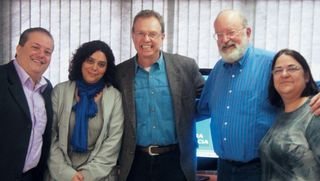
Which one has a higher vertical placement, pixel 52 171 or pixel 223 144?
pixel 223 144

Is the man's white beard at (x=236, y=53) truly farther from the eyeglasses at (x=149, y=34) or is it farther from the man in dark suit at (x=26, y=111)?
the man in dark suit at (x=26, y=111)

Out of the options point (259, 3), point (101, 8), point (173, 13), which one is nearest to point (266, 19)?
point (259, 3)

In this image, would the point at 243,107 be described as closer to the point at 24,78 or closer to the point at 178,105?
the point at 178,105

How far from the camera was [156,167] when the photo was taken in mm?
2590

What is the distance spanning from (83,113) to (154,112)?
16.6 inches

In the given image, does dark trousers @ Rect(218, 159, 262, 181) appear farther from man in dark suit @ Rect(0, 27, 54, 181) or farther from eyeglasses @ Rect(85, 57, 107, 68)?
man in dark suit @ Rect(0, 27, 54, 181)

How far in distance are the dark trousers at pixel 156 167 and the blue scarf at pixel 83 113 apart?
1.08 feet

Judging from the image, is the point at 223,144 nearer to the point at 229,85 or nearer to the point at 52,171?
the point at 229,85

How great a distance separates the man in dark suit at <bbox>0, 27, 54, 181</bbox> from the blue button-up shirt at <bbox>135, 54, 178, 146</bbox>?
0.54 m

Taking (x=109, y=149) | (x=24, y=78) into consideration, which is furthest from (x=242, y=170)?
(x=24, y=78)

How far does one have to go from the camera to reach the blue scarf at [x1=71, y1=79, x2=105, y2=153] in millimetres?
2502

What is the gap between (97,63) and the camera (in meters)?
2.59

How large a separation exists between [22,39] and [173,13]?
2.14 meters

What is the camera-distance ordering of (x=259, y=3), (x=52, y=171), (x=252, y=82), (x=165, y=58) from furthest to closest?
(x=259, y=3) → (x=165, y=58) → (x=52, y=171) → (x=252, y=82)
